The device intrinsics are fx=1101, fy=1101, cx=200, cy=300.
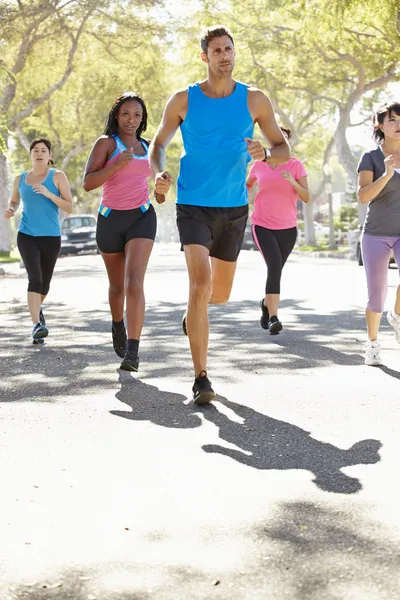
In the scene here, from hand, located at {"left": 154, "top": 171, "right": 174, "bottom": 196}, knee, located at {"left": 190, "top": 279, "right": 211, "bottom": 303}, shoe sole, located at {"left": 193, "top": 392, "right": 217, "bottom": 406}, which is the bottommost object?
shoe sole, located at {"left": 193, "top": 392, "right": 217, "bottom": 406}

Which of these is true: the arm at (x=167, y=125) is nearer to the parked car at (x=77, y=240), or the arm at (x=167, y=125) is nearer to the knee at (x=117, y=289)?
the knee at (x=117, y=289)

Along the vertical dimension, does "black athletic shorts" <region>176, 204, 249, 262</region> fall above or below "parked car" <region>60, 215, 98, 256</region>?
above

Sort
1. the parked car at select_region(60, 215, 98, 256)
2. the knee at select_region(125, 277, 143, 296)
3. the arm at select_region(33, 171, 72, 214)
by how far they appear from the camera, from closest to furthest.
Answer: the knee at select_region(125, 277, 143, 296) → the arm at select_region(33, 171, 72, 214) → the parked car at select_region(60, 215, 98, 256)

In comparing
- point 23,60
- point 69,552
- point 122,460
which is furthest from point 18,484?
point 23,60

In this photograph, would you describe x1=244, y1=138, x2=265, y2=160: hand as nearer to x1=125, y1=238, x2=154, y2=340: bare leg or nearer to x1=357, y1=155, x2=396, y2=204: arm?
x1=357, y1=155, x2=396, y2=204: arm

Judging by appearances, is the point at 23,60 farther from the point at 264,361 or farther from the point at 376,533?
the point at 376,533

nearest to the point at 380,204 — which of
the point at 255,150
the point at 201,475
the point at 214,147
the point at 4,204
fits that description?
the point at 214,147

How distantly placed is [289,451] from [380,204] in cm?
314

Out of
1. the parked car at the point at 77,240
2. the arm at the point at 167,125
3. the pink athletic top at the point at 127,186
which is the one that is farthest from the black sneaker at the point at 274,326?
the parked car at the point at 77,240

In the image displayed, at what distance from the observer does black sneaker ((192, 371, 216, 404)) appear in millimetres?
6332

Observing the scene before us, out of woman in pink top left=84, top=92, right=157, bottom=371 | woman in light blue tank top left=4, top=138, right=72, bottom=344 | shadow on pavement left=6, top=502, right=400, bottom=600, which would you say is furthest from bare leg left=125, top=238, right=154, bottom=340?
shadow on pavement left=6, top=502, right=400, bottom=600

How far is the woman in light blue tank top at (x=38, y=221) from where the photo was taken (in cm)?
984

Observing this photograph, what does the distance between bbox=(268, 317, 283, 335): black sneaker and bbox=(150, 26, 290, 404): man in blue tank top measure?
11.1ft

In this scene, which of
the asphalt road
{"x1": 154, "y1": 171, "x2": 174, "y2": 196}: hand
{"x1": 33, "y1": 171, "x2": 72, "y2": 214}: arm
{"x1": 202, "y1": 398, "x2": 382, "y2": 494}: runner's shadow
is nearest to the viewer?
the asphalt road
